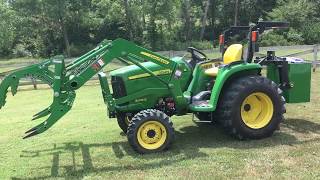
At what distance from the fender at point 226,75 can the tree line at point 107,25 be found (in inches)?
1181

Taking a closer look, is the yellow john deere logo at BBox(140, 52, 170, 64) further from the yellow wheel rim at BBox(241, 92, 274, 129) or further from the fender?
the yellow wheel rim at BBox(241, 92, 274, 129)

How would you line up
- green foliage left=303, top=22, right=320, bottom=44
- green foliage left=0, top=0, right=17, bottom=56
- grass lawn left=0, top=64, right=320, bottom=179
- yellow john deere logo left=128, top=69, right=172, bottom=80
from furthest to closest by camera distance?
green foliage left=303, top=22, right=320, bottom=44
green foliage left=0, top=0, right=17, bottom=56
yellow john deere logo left=128, top=69, right=172, bottom=80
grass lawn left=0, top=64, right=320, bottom=179

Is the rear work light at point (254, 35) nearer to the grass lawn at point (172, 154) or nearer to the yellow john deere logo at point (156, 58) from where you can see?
the yellow john deere logo at point (156, 58)

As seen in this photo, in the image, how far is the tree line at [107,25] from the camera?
3955cm

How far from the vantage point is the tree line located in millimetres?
39550

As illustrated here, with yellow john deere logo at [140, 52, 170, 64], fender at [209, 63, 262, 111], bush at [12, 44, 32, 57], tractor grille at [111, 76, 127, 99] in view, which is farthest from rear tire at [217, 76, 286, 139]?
bush at [12, 44, 32, 57]

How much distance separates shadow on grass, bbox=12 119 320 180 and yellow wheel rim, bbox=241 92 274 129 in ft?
1.03

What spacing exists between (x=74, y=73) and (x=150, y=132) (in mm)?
1443

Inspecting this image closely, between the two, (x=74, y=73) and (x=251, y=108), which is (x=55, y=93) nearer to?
(x=74, y=73)

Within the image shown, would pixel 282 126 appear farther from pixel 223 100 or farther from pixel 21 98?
pixel 21 98

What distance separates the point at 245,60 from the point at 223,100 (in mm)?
1011

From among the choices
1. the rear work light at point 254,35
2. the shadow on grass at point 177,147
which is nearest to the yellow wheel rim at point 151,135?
the shadow on grass at point 177,147

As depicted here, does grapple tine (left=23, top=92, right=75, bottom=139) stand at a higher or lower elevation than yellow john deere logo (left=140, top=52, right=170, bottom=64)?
lower

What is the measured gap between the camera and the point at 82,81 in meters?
7.27
